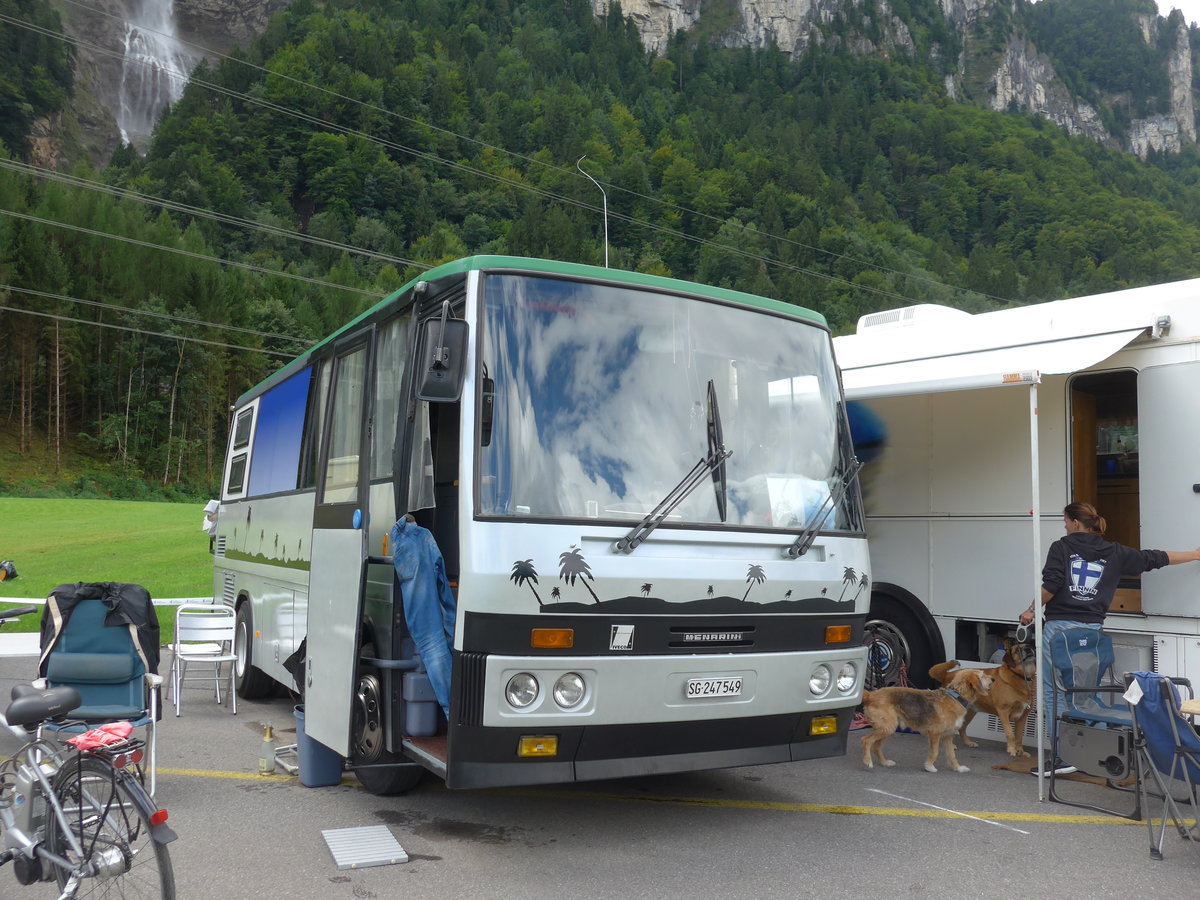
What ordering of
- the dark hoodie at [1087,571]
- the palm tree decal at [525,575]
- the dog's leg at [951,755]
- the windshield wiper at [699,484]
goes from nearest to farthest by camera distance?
the palm tree decal at [525,575] → the windshield wiper at [699,484] → the dark hoodie at [1087,571] → the dog's leg at [951,755]

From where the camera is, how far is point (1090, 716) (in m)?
6.88

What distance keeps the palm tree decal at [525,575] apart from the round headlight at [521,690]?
1.12 feet

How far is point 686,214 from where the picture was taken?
3588 inches

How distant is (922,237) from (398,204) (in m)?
45.1

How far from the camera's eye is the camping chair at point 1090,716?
6562 millimetres

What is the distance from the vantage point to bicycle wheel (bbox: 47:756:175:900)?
3.98 m

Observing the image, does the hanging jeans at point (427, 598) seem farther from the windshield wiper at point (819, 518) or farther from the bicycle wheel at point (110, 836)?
the windshield wiper at point (819, 518)

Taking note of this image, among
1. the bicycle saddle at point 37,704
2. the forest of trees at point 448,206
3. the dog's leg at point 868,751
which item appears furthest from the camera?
the forest of trees at point 448,206

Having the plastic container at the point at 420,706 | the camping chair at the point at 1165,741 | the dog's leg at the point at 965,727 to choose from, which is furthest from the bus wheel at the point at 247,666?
the camping chair at the point at 1165,741

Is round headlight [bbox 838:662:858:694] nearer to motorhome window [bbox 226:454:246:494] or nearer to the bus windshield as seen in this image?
the bus windshield

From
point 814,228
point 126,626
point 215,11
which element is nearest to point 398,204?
point 814,228

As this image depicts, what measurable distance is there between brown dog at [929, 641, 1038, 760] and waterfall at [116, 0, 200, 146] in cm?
10967

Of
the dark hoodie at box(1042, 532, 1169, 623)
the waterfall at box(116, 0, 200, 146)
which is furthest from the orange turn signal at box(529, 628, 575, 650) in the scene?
the waterfall at box(116, 0, 200, 146)

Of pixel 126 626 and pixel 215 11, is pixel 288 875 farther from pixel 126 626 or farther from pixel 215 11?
pixel 215 11
